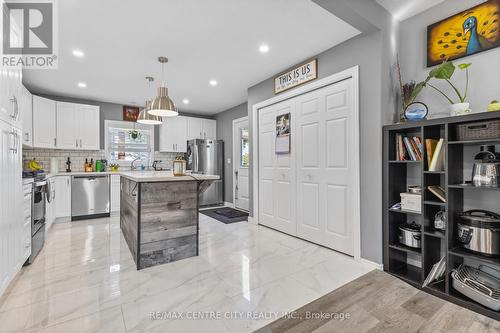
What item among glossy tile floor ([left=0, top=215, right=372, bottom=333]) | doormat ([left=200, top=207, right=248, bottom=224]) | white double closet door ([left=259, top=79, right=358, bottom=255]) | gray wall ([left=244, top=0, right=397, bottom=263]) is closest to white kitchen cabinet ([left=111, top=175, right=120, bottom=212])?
glossy tile floor ([left=0, top=215, right=372, bottom=333])

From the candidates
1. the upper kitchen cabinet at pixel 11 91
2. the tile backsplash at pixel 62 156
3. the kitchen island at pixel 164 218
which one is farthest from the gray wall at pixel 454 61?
the tile backsplash at pixel 62 156

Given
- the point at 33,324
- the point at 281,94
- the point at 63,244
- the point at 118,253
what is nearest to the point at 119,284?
the point at 33,324

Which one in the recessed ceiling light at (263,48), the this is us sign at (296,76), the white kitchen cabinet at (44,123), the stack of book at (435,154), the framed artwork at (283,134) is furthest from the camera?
the white kitchen cabinet at (44,123)

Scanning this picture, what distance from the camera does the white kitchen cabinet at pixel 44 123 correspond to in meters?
4.43

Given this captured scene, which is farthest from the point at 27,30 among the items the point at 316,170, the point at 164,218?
the point at 316,170

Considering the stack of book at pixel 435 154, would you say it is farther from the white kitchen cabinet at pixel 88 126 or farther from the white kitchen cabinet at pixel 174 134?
the white kitchen cabinet at pixel 88 126

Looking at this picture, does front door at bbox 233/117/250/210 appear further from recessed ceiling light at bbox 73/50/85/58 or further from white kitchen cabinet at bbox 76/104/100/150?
recessed ceiling light at bbox 73/50/85/58

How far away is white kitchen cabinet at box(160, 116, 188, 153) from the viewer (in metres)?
6.18

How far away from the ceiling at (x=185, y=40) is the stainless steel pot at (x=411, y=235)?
87.3 inches

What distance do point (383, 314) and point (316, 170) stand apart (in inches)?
71.9

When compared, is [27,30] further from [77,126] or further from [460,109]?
[460,109]

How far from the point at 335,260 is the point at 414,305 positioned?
0.90 metres

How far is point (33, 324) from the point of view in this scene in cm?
168

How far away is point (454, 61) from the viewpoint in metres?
2.33
